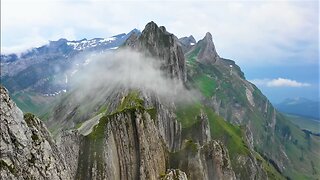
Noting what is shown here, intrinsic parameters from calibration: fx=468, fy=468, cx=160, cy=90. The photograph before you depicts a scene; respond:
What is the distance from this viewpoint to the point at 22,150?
50.2 m


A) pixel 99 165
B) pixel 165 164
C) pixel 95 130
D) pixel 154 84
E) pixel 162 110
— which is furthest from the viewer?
pixel 154 84

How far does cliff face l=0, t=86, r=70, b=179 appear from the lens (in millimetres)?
48406

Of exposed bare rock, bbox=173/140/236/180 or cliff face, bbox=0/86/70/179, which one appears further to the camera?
exposed bare rock, bbox=173/140/236/180

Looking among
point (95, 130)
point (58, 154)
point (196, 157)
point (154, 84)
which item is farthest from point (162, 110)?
point (58, 154)

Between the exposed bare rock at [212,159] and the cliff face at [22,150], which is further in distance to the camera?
the exposed bare rock at [212,159]

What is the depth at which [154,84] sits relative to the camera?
199375 mm

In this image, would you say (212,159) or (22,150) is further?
(212,159)

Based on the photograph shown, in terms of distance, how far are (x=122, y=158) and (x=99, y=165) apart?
1019 centimetres

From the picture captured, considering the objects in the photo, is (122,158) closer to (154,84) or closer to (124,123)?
(124,123)

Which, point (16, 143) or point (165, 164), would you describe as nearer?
point (16, 143)

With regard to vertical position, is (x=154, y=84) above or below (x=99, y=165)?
above

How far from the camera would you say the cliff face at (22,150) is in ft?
159

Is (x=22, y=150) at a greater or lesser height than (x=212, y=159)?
lesser

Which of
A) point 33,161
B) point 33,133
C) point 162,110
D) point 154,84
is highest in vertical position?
point 154,84
